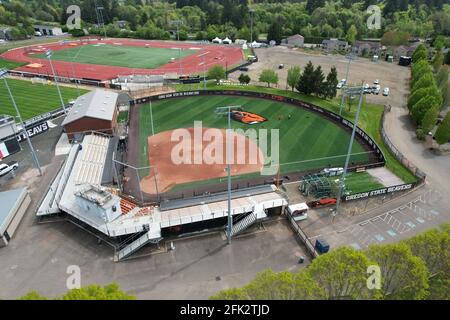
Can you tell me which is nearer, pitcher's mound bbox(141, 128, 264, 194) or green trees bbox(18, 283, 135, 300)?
green trees bbox(18, 283, 135, 300)

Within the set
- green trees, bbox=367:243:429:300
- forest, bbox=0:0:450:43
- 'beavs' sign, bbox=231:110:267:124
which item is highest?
forest, bbox=0:0:450:43

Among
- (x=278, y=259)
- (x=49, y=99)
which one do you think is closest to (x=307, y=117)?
(x=278, y=259)

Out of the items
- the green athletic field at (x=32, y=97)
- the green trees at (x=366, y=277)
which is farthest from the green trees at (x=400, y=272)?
the green athletic field at (x=32, y=97)

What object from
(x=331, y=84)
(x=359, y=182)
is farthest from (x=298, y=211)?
(x=331, y=84)

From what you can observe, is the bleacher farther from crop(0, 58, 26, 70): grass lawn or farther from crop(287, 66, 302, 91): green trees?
crop(0, 58, 26, 70): grass lawn

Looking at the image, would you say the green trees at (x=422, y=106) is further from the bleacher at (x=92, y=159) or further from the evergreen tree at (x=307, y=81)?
the bleacher at (x=92, y=159)

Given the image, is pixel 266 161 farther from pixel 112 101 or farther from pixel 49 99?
pixel 49 99

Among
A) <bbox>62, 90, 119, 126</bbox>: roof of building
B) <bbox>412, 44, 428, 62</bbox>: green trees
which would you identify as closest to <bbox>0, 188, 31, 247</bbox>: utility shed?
<bbox>62, 90, 119, 126</bbox>: roof of building

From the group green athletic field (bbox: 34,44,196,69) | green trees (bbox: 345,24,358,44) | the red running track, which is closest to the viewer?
the red running track
